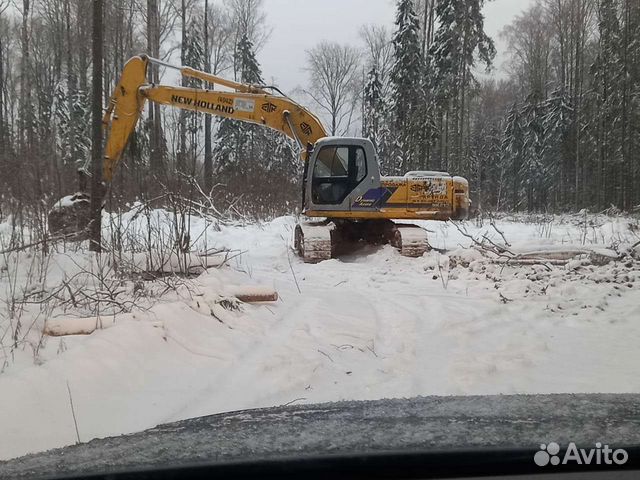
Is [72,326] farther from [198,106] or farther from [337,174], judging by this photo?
[198,106]

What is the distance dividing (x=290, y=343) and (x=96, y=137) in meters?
5.65

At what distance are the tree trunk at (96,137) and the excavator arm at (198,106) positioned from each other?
1.53 metres

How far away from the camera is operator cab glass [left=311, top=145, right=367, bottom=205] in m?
11.5

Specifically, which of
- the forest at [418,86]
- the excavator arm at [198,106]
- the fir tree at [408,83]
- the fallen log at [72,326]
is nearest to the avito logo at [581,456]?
the fallen log at [72,326]

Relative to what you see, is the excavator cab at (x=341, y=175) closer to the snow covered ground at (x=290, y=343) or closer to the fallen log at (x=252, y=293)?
the snow covered ground at (x=290, y=343)

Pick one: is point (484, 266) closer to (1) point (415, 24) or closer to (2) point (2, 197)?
(2) point (2, 197)

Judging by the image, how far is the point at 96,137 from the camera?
8.88 metres

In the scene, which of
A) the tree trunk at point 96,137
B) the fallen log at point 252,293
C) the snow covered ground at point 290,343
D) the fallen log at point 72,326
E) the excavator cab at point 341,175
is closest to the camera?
the snow covered ground at point 290,343

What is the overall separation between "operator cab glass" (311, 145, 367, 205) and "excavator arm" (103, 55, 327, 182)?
622mm

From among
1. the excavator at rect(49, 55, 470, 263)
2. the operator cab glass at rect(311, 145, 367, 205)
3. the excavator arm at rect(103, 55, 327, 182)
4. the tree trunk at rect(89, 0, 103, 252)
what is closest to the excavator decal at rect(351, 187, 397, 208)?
the excavator at rect(49, 55, 470, 263)

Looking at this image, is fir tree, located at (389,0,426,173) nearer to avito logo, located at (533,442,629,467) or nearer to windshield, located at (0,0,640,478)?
windshield, located at (0,0,640,478)

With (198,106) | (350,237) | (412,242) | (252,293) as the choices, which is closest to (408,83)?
(350,237)

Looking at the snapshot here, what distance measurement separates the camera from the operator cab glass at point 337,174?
1152 cm

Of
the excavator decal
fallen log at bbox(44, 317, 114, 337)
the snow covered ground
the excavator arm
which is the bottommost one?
the snow covered ground
